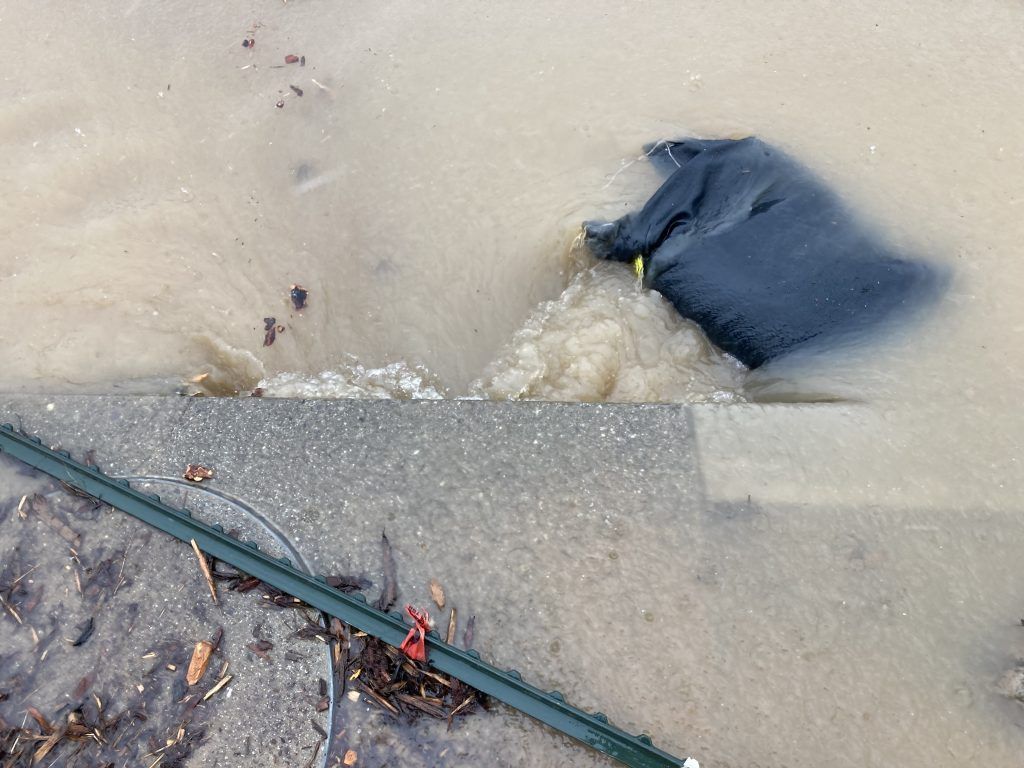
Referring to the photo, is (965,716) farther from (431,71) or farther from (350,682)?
(431,71)

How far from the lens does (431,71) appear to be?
375cm

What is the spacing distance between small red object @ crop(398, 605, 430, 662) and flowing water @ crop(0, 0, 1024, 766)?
115cm

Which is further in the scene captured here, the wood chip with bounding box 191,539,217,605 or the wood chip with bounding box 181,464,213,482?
the wood chip with bounding box 181,464,213,482

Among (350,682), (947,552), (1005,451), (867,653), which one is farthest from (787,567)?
(350,682)

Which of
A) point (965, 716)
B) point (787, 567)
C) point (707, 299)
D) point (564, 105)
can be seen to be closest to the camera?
point (965, 716)

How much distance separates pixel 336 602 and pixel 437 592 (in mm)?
350

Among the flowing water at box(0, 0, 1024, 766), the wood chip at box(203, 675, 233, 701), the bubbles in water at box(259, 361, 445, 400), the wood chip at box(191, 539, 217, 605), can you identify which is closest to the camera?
the wood chip at box(203, 675, 233, 701)

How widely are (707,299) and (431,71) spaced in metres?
2.12

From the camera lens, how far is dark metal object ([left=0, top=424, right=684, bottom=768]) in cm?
210

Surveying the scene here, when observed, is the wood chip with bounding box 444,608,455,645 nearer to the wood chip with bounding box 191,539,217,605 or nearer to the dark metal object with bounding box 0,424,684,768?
the dark metal object with bounding box 0,424,684,768

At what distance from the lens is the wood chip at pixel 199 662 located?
7.39ft

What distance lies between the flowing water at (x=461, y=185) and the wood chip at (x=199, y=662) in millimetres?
1175

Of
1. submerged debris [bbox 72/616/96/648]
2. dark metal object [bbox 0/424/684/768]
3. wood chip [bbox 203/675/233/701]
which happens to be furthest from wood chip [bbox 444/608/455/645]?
submerged debris [bbox 72/616/96/648]

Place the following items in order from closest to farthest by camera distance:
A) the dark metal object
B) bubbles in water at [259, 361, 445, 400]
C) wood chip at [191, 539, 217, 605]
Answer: the dark metal object
wood chip at [191, 539, 217, 605]
bubbles in water at [259, 361, 445, 400]
